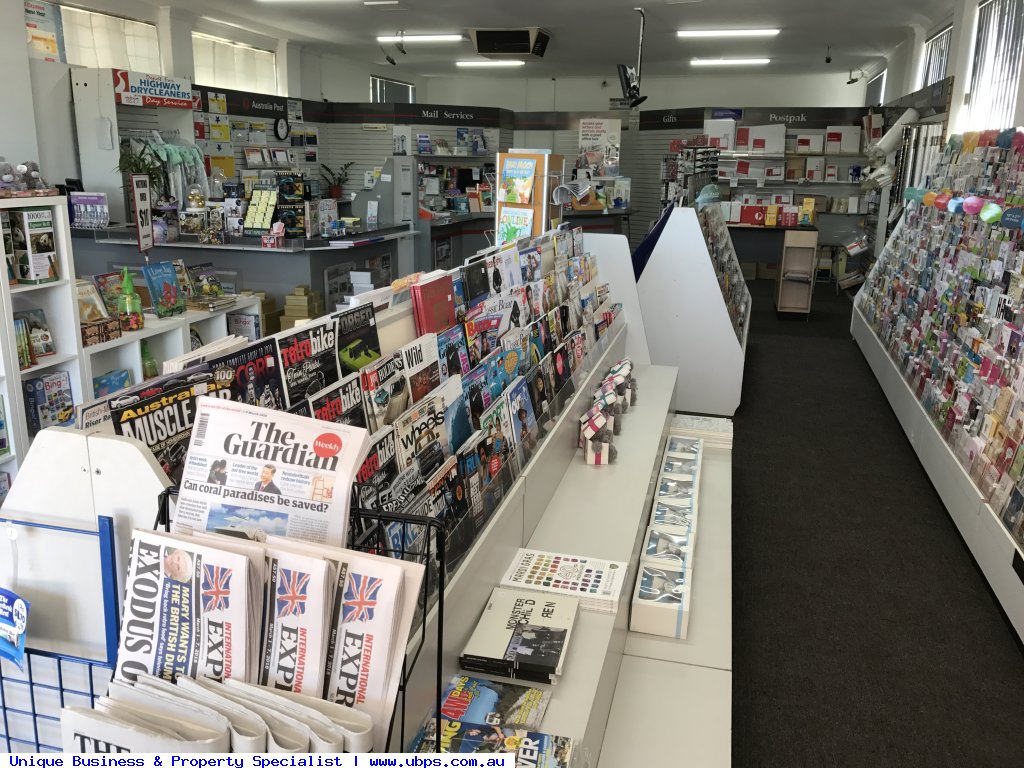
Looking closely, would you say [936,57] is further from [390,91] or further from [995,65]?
[390,91]

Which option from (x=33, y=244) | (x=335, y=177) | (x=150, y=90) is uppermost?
(x=150, y=90)

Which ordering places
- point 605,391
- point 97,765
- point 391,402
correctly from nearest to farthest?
point 97,765
point 391,402
point 605,391

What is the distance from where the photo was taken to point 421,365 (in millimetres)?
2260

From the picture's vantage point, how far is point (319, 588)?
3.55 ft

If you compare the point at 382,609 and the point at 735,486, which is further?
the point at 735,486

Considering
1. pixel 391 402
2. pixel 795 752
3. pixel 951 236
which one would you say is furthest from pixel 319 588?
pixel 951 236

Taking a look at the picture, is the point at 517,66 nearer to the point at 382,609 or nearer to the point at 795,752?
the point at 795,752

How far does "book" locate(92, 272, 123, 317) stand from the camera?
4039 mm

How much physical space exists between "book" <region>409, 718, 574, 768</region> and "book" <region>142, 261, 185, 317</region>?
3443 millimetres

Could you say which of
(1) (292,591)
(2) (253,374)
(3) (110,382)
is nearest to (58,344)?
(3) (110,382)

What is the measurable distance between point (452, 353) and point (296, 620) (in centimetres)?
147

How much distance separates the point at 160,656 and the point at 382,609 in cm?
33

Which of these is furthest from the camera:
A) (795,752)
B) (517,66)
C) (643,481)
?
(517,66)

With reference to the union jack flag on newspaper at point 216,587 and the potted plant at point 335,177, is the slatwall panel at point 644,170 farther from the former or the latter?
the union jack flag on newspaper at point 216,587
